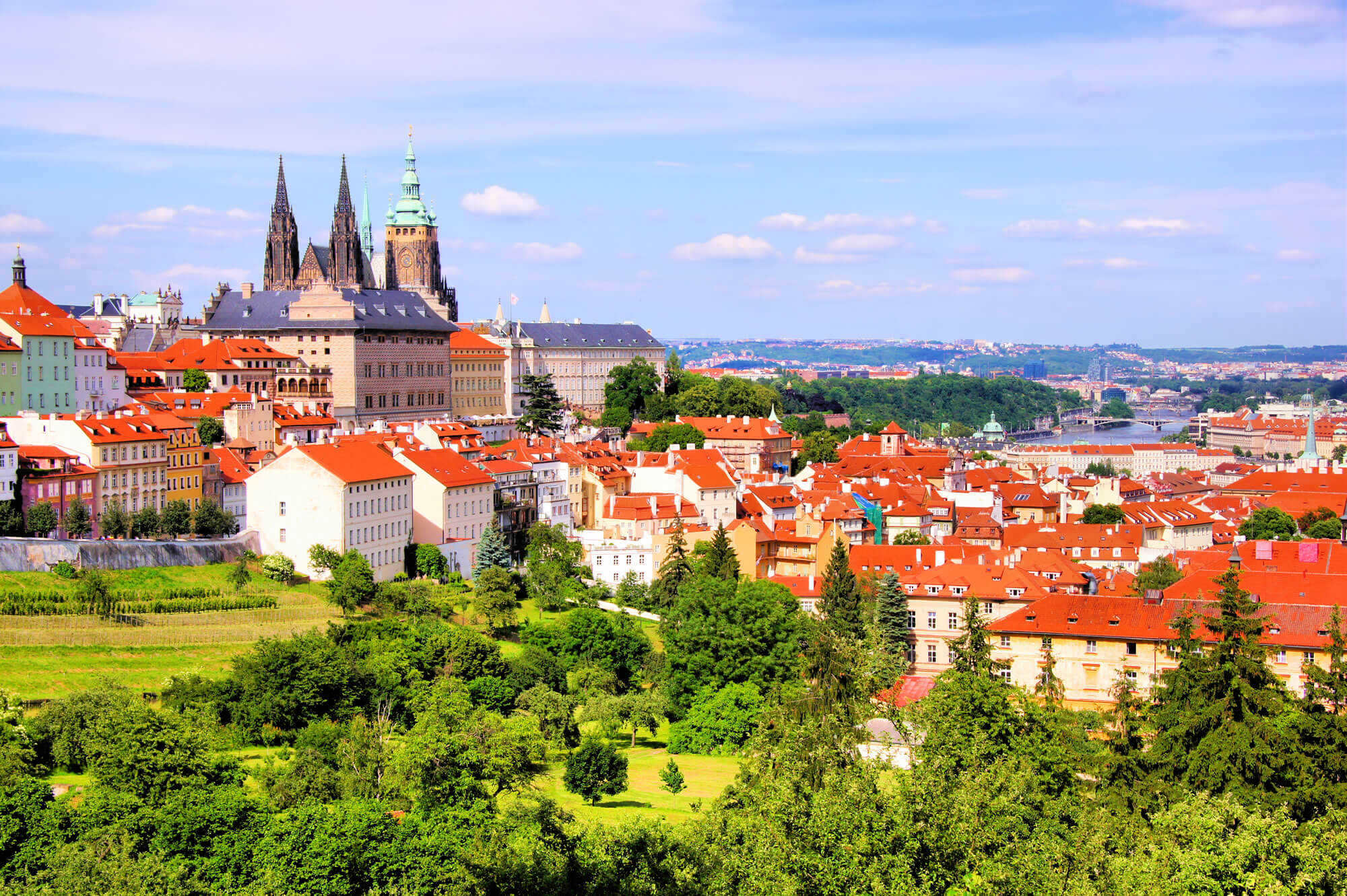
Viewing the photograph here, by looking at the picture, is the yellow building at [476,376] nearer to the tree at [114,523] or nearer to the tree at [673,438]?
the tree at [673,438]

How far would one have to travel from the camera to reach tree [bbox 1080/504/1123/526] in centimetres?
9412

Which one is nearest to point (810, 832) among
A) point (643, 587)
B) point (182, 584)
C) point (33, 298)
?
point (182, 584)

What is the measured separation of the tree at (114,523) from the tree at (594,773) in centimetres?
2454

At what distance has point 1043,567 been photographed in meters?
70.7

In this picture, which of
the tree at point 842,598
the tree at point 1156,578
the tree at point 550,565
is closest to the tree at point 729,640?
the tree at point 842,598

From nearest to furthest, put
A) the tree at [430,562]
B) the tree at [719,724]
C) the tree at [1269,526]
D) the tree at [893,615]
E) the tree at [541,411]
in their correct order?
the tree at [719,724], the tree at [893,615], the tree at [430,562], the tree at [1269,526], the tree at [541,411]

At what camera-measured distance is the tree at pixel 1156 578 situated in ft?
212

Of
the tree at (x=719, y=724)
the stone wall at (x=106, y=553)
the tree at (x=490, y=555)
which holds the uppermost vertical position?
the stone wall at (x=106, y=553)

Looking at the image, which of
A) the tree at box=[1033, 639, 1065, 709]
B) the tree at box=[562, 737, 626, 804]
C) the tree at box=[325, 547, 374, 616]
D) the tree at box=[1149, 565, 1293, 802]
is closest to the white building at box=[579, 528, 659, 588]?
the tree at box=[325, 547, 374, 616]

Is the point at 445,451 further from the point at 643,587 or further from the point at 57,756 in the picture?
the point at 57,756

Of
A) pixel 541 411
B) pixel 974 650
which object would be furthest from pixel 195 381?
pixel 974 650

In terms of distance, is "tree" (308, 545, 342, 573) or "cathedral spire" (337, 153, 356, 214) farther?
"cathedral spire" (337, 153, 356, 214)

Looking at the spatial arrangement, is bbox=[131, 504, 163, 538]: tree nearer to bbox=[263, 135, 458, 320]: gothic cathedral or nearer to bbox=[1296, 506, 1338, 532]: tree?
bbox=[263, 135, 458, 320]: gothic cathedral

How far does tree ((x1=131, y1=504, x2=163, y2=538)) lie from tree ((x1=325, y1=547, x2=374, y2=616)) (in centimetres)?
677
